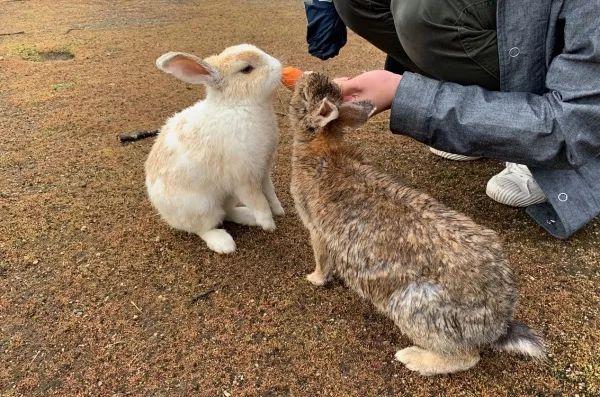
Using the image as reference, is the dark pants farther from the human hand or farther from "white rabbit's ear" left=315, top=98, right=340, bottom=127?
"white rabbit's ear" left=315, top=98, right=340, bottom=127

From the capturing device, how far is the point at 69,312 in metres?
2.31

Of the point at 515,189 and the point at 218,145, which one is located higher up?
the point at 218,145

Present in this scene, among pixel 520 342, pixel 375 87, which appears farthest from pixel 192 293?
pixel 520 342

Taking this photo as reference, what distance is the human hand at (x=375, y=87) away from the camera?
91.3 inches

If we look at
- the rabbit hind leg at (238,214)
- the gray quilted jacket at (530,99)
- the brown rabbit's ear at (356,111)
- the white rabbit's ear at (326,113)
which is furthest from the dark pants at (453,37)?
the rabbit hind leg at (238,214)

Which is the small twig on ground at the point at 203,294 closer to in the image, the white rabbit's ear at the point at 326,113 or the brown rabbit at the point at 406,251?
the brown rabbit at the point at 406,251

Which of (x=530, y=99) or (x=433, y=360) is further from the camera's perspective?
(x=530, y=99)

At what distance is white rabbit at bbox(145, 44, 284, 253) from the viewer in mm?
2553

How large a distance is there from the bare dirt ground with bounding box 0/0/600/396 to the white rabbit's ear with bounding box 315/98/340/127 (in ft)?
2.64

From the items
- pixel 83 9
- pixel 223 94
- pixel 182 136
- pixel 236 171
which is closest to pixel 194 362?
pixel 236 171

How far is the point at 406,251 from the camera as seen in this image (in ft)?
5.81

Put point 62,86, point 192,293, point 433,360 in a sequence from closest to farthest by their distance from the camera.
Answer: point 433,360 → point 192,293 → point 62,86

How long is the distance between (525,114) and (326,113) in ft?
2.80

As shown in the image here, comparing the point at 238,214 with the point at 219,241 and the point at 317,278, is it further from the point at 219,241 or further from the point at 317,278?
the point at 317,278
